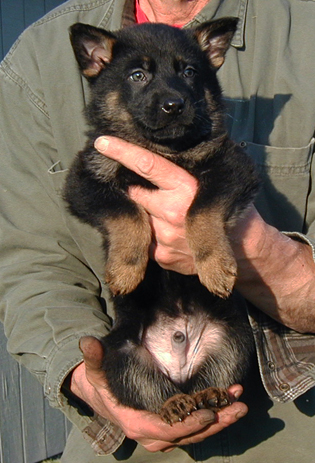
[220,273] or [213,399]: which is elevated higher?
[220,273]

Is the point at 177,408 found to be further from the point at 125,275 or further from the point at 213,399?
the point at 125,275

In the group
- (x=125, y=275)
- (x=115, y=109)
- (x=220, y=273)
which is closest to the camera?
(x=220, y=273)

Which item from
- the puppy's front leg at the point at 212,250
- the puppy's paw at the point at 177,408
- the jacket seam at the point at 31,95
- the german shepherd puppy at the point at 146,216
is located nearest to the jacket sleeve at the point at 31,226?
the jacket seam at the point at 31,95

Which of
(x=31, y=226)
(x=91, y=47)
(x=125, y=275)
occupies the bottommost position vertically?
(x=31, y=226)

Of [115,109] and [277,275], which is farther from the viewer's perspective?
[115,109]

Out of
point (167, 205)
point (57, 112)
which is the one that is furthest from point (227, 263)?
point (57, 112)

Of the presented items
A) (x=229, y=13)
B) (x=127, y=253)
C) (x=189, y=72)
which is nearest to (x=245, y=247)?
(x=127, y=253)

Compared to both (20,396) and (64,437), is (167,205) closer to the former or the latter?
(20,396)
